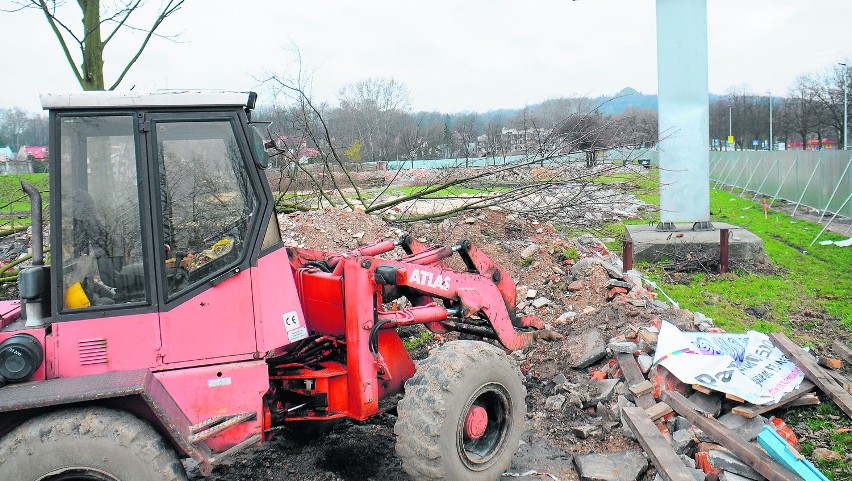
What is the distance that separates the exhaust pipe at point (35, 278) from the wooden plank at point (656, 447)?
4.06 metres

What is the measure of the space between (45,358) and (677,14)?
13.2m

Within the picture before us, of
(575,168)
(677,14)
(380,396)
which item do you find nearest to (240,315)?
(380,396)

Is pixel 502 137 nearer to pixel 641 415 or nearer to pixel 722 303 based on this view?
pixel 722 303

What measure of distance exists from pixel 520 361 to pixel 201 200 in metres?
4.33

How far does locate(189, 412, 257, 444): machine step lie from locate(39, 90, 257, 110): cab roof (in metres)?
1.82

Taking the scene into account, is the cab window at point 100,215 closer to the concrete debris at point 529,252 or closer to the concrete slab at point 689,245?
the concrete debris at point 529,252

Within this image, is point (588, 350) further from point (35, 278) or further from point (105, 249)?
point (35, 278)

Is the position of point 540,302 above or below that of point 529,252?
below

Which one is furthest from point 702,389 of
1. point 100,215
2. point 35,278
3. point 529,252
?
point 529,252

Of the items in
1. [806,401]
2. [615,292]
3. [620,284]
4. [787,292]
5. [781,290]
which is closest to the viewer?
[806,401]

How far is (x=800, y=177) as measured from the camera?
21.6 meters

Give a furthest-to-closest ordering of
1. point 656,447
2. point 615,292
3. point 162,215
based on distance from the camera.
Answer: point 615,292 < point 656,447 < point 162,215

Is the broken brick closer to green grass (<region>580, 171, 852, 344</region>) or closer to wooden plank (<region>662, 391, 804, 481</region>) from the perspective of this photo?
green grass (<region>580, 171, 852, 344</region>)

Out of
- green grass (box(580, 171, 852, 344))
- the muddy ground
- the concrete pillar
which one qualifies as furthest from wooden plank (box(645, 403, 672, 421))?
the concrete pillar
